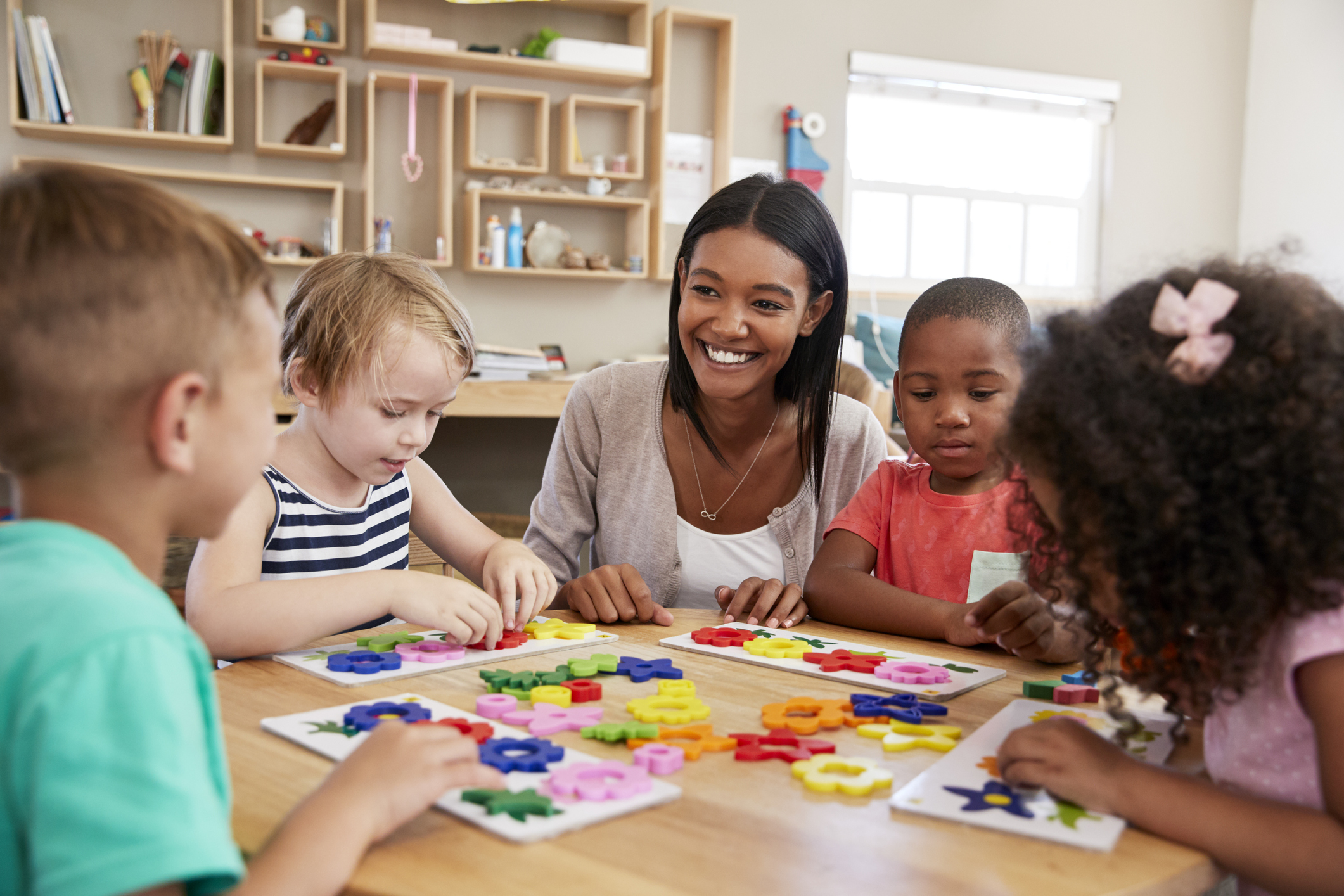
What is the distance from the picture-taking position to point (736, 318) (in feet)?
5.47

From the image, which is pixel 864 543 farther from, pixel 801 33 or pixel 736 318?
pixel 801 33

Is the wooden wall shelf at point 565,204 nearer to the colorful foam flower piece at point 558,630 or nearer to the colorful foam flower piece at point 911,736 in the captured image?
the colorful foam flower piece at point 558,630

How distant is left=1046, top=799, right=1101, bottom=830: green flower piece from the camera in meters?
0.68

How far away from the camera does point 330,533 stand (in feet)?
4.60

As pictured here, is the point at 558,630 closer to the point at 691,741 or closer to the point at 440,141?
the point at 691,741

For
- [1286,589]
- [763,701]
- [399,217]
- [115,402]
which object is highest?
[399,217]

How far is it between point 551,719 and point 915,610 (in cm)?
59

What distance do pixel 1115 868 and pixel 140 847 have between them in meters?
0.54

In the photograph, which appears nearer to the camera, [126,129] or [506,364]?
[126,129]

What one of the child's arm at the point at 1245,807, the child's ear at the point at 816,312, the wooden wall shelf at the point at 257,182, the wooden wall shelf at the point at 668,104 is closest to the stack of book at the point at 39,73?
the wooden wall shelf at the point at 257,182

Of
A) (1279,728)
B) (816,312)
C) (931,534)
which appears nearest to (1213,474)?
(1279,728)

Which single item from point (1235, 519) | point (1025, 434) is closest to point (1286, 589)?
point (1235, 519)

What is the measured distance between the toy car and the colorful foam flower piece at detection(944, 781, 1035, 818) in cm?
361

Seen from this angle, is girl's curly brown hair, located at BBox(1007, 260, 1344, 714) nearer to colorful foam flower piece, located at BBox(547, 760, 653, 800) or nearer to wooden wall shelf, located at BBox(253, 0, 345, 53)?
colorful foam flower piece, located at BBox(547, 760, 653, 800)
